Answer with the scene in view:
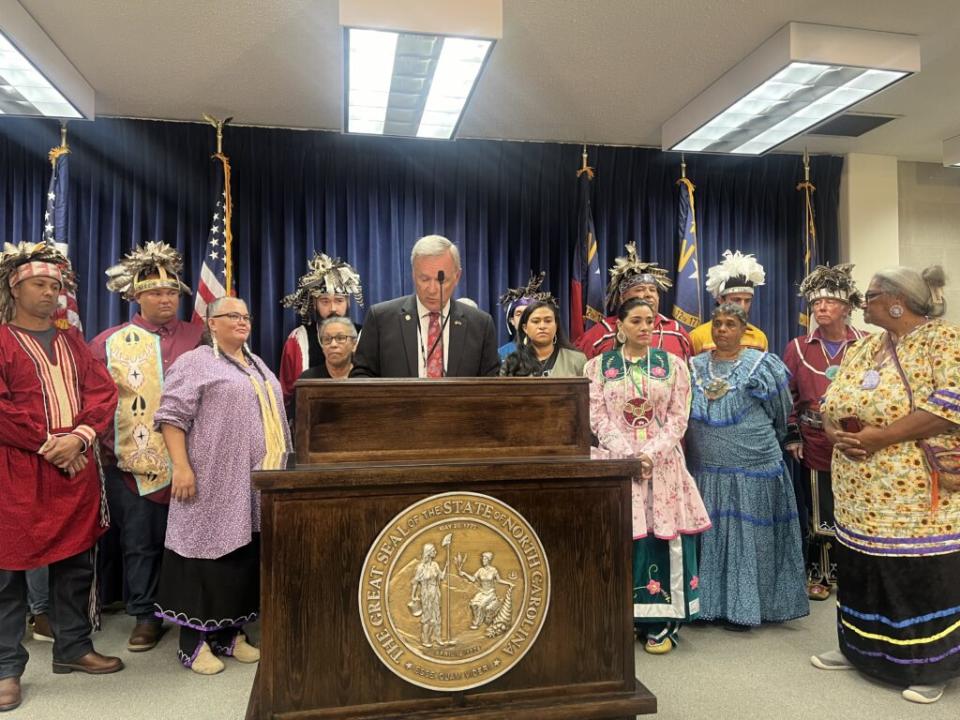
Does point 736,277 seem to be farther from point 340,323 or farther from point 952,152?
point 340,323

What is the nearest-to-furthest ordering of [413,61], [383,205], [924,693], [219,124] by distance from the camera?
[924,693] < [413,61] < [219,124] < [383,205]

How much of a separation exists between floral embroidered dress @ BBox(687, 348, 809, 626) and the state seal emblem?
198 cm

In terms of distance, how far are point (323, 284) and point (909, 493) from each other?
117 inches

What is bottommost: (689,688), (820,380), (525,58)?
(689,688)

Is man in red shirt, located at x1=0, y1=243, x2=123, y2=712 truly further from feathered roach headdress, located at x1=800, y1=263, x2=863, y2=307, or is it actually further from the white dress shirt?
feathered roach headdress, located at x1=800, y1=263, x2=863, y2=307

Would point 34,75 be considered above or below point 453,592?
above

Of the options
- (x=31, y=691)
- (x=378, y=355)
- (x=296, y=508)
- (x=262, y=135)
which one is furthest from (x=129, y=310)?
(x=296, y=508)

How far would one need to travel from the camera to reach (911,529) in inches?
103

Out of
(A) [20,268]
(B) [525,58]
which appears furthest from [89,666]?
(B) [525,58]

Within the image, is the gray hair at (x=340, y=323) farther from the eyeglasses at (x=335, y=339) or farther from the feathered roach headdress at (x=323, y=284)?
the feathered roach headdress at (x=323, y=284)

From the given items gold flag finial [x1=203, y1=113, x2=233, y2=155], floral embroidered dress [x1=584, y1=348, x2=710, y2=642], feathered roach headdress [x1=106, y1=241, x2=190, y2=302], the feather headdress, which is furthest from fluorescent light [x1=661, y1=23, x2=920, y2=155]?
feathered roach headdress [x1=106, y1=241, x2=190, y2=302]

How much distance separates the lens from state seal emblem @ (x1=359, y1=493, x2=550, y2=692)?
158 centimetres

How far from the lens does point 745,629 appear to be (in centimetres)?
335

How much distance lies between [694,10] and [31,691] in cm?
386
